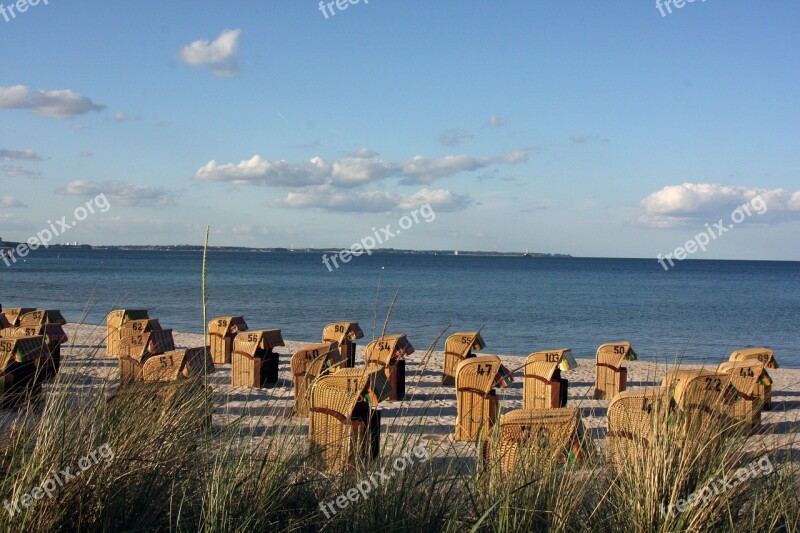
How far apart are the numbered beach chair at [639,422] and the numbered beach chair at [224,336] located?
31.0 ft

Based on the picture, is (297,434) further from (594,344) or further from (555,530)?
(594,344)

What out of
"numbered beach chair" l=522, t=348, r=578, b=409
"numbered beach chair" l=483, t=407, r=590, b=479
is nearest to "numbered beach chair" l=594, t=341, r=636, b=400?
"numbered beach chair" l=522, t=348, r=578, b=409

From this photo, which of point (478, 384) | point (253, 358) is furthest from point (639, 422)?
point (253, 358)

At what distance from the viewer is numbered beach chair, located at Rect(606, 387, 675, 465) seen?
3.12m

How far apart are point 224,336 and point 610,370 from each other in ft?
22.3

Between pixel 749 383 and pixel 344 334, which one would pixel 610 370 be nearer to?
pixel 749 383

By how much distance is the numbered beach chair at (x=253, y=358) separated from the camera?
10.6 m

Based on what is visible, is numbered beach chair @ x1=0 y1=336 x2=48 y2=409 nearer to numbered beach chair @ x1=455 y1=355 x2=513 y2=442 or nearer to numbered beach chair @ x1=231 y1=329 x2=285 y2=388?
numbered beach chair @ x1=231 y1=329 x2=285 y2=388

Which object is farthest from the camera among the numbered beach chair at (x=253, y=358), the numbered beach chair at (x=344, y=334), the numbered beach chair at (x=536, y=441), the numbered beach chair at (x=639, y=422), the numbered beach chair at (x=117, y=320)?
the numbered beach chair at (x=117, y=320)

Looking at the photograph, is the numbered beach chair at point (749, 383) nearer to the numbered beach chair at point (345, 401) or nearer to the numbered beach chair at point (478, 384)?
the numbered beach chair at point (478, 384)

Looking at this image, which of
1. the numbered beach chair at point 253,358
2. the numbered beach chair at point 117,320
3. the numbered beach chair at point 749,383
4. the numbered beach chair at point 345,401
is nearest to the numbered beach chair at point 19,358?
the numbered beach chair at point 253,358

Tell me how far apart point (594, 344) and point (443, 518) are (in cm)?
2120

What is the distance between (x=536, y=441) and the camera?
10.9 ft

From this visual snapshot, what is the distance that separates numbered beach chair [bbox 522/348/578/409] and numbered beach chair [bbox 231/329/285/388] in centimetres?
377
